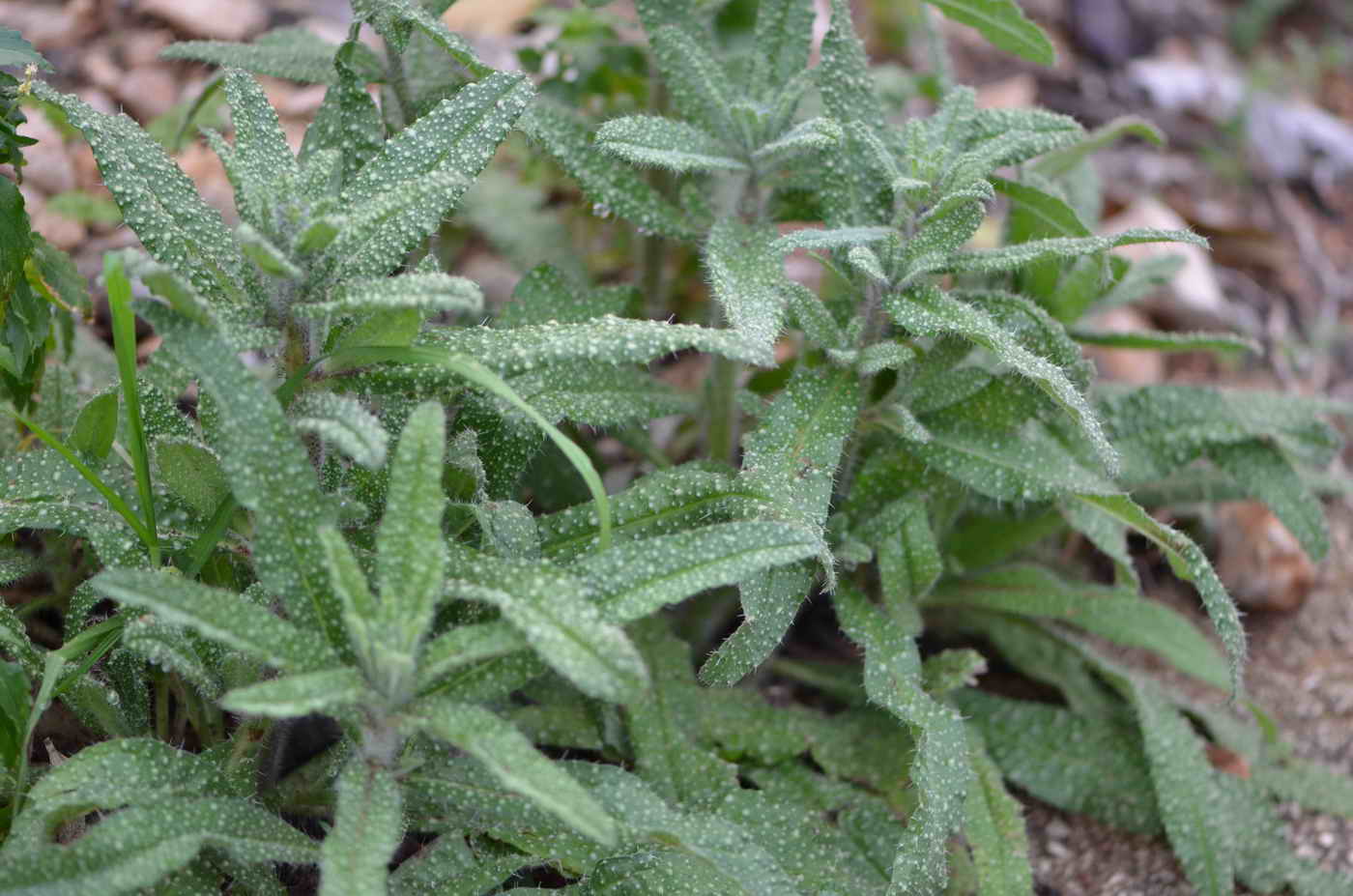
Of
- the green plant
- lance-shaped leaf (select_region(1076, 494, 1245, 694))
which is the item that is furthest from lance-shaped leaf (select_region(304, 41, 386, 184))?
lance-shaped leaf (select_region(1076, 494, 1245, 694))

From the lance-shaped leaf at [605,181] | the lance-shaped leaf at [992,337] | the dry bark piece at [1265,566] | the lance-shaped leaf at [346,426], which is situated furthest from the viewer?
the dry bark piece at [1265,566]

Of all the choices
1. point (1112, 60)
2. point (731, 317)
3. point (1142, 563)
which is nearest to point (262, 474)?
point (731, 317)

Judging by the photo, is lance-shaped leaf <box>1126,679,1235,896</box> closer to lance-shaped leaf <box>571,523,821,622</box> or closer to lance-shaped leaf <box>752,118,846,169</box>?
lance-shaped leaf <box>571,523,821,622</box>

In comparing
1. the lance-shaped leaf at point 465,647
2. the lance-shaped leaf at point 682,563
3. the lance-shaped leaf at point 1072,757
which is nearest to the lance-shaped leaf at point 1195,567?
the lance-shaped leaf at point 1072,757

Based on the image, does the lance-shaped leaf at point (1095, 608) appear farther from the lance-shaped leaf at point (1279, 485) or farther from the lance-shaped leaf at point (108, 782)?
the lance-shaped leaf at point (108, 782)

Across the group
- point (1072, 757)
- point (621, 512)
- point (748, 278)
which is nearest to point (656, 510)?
point (621, 512)

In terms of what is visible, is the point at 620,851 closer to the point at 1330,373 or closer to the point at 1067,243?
the point at 1067,243
